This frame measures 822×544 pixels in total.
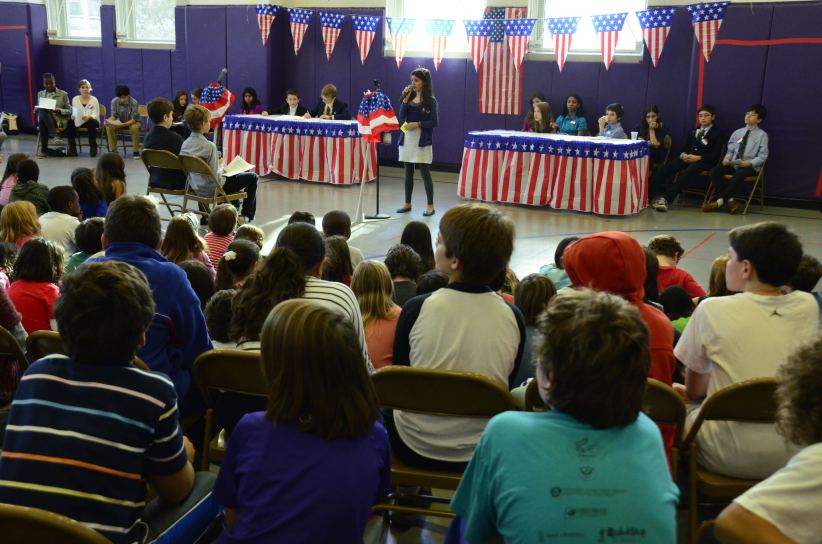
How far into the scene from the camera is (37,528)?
127 cm

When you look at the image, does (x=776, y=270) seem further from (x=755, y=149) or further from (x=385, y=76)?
(x=385, y=76)

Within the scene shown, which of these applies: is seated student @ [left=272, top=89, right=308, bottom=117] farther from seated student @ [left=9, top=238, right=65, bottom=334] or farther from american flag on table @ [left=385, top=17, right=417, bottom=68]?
seated student @ [left=9, top=238, right=65, bottom=334]

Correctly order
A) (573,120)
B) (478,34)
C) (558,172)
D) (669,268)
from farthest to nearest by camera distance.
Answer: (478,34) → (573,120) → (558,172) → (669,268)

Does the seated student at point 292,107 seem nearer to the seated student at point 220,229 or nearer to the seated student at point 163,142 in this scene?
the seated student at point 163,142

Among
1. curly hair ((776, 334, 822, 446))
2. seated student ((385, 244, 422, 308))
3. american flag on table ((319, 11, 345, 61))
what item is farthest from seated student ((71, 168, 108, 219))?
american flag on table ((319, 11, 345, 61))

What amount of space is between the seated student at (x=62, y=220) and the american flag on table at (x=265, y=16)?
818cm

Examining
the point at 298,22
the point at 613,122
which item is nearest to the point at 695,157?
the point at 613,122

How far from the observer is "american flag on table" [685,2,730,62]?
29.2 ft

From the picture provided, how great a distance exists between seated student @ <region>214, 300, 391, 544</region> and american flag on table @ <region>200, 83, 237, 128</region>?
32.5 feet

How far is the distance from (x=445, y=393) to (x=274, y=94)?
36.8ft

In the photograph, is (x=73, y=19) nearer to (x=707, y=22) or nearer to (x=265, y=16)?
(x=265, y=16)

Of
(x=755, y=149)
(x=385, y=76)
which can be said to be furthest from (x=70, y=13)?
(x=755, y=149)

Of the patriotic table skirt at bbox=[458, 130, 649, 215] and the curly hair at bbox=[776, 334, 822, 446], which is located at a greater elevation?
the curly hair at bbox=[776, 334, 822, 446]

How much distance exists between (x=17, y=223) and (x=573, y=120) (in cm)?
777
